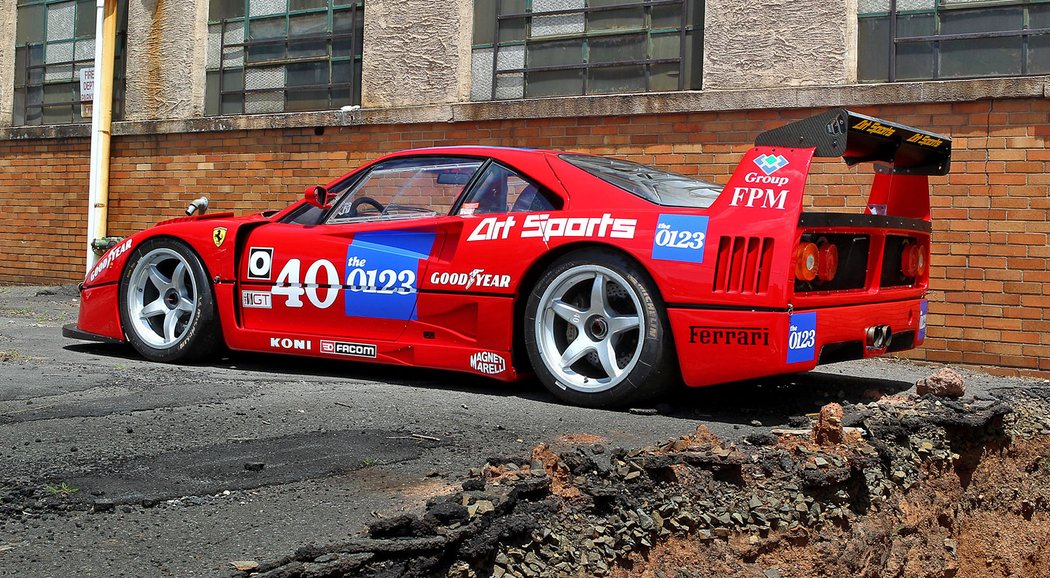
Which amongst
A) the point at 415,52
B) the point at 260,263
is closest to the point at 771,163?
the point at 260,263

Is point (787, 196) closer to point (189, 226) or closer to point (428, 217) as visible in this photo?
point (428, 217)

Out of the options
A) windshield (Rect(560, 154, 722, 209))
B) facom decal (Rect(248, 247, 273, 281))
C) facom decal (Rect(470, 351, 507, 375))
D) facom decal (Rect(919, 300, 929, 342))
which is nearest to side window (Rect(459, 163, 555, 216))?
windshield (Rect(560, 154, 722, 209))

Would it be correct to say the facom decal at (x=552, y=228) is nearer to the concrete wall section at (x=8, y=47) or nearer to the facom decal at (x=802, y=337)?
the facom decal at (x=802, y=337)

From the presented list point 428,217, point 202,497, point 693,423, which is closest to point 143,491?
point 202,497

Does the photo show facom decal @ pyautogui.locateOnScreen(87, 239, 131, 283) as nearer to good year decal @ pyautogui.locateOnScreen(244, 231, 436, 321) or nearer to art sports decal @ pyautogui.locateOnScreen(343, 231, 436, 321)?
good year decal @ pyautogui.locateOnScreen(244, 231, 436, 321)

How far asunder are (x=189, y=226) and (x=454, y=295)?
1878mm

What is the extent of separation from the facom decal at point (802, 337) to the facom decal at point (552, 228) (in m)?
0.81

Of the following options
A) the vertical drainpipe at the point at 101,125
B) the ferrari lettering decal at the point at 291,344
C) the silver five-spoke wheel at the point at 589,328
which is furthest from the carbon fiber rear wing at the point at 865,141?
the vertical drainpipe at the point at 101,125

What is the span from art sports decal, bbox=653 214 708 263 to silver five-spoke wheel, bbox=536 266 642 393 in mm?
236

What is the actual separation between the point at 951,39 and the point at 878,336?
3695mm

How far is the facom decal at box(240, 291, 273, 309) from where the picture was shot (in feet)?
19.1

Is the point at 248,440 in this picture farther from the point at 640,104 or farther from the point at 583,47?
the point at 583,47

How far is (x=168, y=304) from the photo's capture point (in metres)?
6.21

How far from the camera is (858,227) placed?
4.82m
